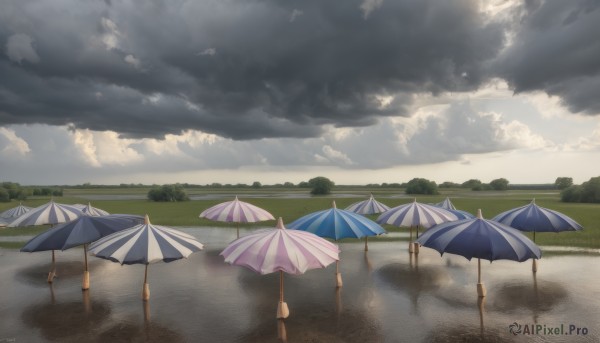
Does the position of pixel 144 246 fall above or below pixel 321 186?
below

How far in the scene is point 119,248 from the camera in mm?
11609

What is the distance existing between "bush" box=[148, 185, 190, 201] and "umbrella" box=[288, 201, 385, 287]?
69.6 metres

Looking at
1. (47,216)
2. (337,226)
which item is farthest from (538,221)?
(47,216)

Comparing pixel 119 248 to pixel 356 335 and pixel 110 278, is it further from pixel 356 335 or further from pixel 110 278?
pixel 356 335

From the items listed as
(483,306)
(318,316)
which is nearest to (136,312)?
(318,316)

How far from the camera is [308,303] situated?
44.3 ft

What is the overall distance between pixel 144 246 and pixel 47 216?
439 inches

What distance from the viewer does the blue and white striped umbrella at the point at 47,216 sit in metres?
18.2

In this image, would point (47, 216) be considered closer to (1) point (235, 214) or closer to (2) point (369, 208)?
(1) point (235, 214)

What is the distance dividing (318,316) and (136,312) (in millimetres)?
6592

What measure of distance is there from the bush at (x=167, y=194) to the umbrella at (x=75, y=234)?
219ft

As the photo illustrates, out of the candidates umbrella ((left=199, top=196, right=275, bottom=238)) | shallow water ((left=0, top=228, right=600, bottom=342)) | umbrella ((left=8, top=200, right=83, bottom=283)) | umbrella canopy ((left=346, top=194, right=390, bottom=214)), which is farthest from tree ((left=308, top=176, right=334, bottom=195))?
umbrella ((left=8, top=200, right=83, bottom=283))

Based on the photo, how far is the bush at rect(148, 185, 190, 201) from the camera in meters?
78.7

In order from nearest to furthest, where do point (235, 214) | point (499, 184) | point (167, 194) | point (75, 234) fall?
point (75, 234), point (235, 214), point (167, 194), point (499, 184)
